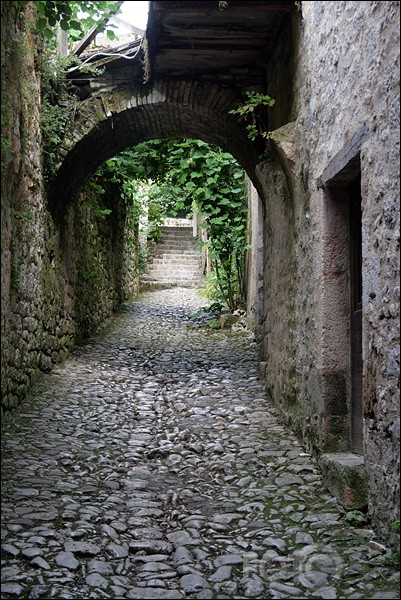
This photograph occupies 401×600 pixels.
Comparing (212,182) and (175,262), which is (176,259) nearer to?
(175,262)

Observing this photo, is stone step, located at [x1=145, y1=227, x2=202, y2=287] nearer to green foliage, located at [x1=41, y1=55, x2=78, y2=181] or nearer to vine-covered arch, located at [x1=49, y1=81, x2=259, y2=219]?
vine-covered arch, located at [x1=49, y1=81, x2=259, y2=219]

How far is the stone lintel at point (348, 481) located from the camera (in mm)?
3309

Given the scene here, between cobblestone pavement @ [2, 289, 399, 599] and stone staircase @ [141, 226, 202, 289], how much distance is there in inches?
422

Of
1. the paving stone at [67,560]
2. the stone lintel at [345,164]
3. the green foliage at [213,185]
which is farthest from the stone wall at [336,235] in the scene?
the green foliage at [213,185]

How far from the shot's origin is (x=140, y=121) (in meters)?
7.12

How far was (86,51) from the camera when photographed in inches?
278

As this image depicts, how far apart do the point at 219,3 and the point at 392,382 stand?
3090 mm

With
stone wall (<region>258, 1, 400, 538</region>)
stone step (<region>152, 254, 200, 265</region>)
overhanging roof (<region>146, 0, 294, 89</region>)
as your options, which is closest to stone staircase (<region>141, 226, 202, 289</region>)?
stone step (<region>152, 254, 200, 265</region>)

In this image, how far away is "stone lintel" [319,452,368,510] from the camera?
3309 millimetres

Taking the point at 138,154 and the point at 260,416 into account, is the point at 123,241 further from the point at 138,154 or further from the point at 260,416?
the point at 260,416

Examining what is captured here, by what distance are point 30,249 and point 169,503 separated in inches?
117

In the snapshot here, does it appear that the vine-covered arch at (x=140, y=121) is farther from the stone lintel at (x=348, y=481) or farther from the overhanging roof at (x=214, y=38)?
the stone lintel at (x=348, y=481)

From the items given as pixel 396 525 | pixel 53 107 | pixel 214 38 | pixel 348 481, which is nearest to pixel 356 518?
pixel 348 481

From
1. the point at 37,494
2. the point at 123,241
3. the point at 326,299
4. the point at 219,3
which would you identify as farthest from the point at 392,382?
the point at 123,241
